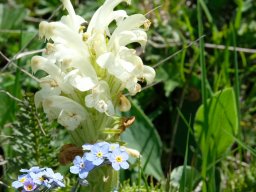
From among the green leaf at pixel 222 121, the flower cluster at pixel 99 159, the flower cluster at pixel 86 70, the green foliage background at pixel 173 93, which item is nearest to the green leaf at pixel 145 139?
the green foliage background at pixel 173 93

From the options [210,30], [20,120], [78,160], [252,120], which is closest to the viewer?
[78,160]

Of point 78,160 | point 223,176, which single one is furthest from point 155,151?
point 78,160

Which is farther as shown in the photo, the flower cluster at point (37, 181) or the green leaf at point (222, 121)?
the green leaf at point (222, 121)

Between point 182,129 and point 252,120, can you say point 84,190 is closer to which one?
point 182,129

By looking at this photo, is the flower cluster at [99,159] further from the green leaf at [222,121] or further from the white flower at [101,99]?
the green leaf at [222,121]

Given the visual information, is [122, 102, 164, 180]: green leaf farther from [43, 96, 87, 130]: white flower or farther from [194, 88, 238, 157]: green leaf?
[43, 96, 87, 130]: white flower

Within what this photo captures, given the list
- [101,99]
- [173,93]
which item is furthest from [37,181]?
[173,93]
